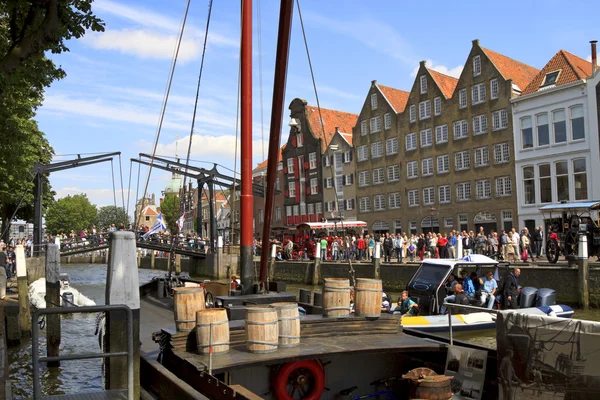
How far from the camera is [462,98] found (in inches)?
1895

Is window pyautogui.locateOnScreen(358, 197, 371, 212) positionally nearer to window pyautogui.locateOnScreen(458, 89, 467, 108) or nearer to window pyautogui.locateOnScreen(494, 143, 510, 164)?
window pyautogui.locateOnScreen(458, 89, 467, 108)

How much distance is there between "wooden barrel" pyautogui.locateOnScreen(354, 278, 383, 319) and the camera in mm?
8672

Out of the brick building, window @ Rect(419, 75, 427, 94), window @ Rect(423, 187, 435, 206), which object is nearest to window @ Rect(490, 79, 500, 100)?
the brick building

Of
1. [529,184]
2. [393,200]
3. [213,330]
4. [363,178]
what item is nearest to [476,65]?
[529,184]

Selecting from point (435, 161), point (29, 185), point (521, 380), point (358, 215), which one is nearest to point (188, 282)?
point (521, 380)

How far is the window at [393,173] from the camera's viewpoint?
54.5 meters

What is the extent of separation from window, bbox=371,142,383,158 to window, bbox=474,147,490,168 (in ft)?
37.6

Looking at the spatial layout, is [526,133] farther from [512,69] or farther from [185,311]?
[185,311]

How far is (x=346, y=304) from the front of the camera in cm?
882

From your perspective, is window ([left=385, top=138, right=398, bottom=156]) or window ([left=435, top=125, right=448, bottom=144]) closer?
window ([left=435, top=125, right=448, bottom=144])

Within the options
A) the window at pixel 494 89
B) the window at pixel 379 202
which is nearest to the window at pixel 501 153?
the window at pixel 494 89

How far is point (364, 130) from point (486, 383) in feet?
171

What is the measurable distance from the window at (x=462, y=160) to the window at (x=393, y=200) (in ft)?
23.4

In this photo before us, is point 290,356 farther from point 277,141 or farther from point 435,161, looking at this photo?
point 435,161
